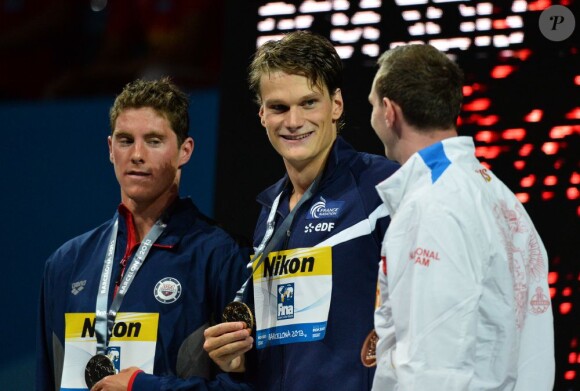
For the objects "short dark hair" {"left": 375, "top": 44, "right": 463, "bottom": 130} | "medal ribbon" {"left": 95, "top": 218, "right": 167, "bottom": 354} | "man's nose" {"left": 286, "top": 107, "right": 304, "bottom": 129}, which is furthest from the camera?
"medal ribbon" {"left": 95, "top": 218, "right": 167, "bottom": 354}

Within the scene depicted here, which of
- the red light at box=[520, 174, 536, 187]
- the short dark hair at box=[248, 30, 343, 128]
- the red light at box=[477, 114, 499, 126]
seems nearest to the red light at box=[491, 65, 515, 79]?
the red light at box=[477, 114, 499, 126]

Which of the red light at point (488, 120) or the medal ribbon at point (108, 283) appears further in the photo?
the red light at point (488, 120)

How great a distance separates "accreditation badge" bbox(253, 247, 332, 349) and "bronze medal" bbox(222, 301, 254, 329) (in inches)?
3.1

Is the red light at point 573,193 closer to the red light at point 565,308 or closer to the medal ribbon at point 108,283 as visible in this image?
the red light at point 565,308

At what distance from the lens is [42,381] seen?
2980mm

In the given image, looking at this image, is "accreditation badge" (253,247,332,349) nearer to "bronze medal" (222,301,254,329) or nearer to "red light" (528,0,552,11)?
"bronze medal" (222,301,254,329)

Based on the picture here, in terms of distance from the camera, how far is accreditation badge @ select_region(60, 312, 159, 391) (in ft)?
8.96

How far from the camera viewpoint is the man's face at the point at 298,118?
8.77ft

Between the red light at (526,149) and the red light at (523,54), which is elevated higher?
the red light at (523,54)

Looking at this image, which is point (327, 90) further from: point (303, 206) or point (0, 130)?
point (0, 130)

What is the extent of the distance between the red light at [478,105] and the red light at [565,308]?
2.48ft

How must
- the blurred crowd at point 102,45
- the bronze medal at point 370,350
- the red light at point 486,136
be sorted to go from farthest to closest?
the blurred crowd at point 102,45
the red light at point 486,136
the bronze medal at point 370,350

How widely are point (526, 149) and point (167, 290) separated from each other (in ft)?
4.51

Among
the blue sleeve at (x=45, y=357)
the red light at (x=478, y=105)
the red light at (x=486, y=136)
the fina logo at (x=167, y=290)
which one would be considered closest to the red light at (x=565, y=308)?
the red light at (x=486, y=136)
